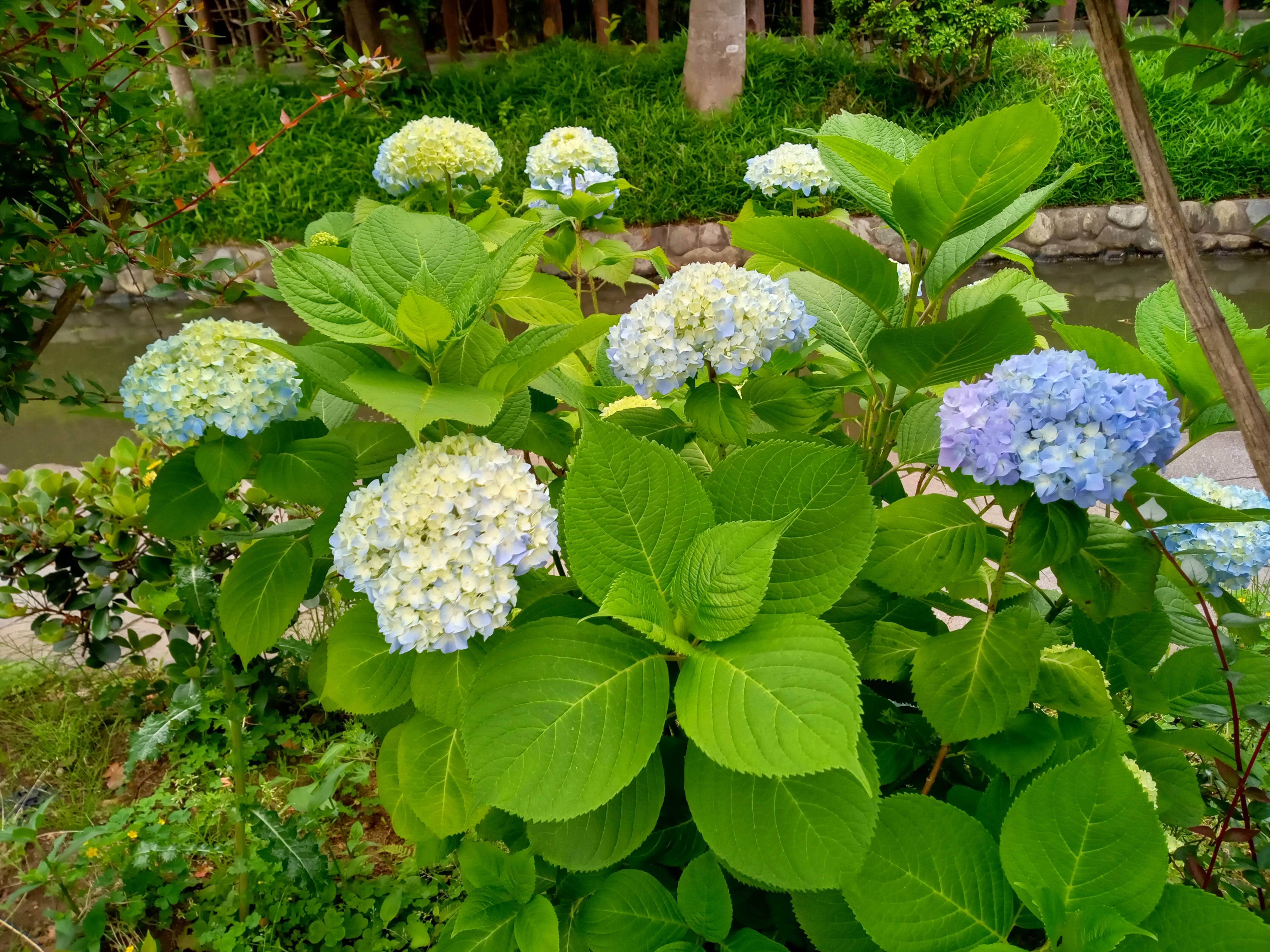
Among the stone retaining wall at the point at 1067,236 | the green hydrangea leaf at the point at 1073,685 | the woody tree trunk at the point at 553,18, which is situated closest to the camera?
the green hydrangea leaf at the point at 1073,685

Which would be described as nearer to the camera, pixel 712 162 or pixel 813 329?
pixel 813 329

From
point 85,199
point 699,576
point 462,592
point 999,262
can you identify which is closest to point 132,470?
point 85,199

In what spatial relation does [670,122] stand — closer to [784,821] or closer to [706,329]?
[706,329]

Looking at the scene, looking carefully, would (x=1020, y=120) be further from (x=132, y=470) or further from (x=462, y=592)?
(x=132, y=470)

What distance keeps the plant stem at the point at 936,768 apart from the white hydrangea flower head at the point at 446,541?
46 cm

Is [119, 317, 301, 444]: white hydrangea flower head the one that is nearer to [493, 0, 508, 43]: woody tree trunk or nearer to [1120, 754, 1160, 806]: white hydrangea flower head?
[1120, 754, 1160, 806]: white hydrangea flower head

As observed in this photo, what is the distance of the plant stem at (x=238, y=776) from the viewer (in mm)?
1413

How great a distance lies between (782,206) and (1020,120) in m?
6.17

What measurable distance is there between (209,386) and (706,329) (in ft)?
1.93

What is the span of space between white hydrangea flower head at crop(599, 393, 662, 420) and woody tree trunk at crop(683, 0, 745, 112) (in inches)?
275

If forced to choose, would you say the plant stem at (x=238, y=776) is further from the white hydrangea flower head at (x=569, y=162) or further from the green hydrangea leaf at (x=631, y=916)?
the white hydrangea flower head at (x=569, y=162)

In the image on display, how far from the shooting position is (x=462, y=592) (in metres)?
0.78

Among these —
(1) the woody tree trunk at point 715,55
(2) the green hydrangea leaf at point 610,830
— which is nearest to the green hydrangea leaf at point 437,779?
(2) the green hydrangea leaf at point 610,830

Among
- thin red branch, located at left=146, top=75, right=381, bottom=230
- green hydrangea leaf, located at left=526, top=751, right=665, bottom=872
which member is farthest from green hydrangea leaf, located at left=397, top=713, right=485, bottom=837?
thin red branch, located at left=146, top=75, right=381, bottom=230
